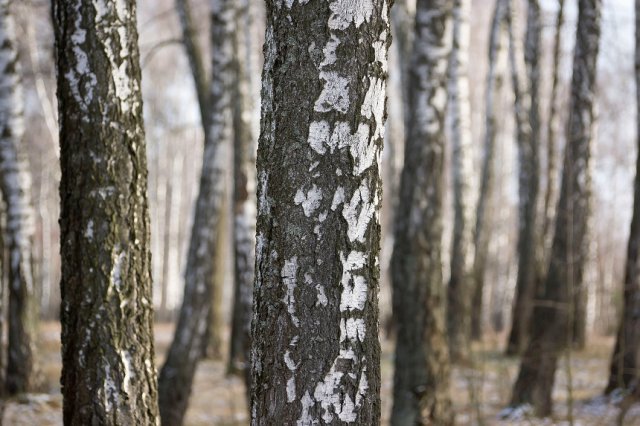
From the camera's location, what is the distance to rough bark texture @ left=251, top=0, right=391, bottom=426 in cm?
260

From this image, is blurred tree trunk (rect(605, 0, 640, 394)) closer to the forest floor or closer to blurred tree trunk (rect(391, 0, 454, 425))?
the forest floor

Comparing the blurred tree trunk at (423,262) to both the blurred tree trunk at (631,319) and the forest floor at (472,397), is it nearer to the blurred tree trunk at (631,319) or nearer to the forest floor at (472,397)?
the forest floor at (472,397)

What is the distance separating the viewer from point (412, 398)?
21.5ft

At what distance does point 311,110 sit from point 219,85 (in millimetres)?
5997

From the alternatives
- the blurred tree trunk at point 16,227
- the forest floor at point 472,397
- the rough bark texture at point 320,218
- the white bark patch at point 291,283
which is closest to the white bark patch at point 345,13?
the rough bark texture at point 320,218

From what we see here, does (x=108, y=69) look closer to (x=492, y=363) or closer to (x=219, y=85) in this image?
(x=219, y=85)

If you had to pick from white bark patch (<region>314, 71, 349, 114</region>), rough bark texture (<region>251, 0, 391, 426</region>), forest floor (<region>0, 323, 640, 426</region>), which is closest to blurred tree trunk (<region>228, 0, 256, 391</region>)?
forest floor (<region>0, 323, 640, 426</region>)

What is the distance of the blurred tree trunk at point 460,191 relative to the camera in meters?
10.9

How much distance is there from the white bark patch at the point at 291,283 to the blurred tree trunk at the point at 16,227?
7.26 m

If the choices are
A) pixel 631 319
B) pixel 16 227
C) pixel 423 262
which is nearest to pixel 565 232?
pixel 631 319

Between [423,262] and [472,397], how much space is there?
4.07 ft

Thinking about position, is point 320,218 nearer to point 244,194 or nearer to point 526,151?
point 244,194

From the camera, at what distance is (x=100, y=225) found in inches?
149

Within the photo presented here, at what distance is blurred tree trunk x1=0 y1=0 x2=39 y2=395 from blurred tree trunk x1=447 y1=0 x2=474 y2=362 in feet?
19.0
